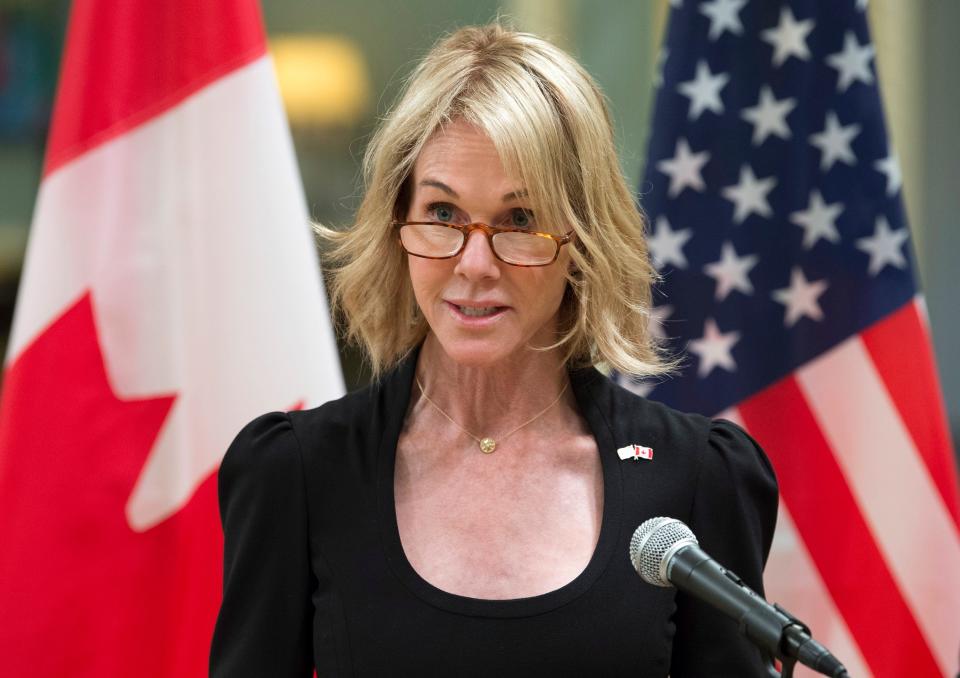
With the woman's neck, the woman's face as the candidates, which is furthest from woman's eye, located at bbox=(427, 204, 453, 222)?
the woman's neck

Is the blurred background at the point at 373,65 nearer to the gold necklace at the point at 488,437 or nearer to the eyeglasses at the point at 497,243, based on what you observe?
the gold necklace at the point at 488,437

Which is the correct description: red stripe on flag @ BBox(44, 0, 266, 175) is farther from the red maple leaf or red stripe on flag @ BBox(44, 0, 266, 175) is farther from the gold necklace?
the gold necklace

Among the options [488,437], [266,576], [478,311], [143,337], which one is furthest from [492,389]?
[143,337]

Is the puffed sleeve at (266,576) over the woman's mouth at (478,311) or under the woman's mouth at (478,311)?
under

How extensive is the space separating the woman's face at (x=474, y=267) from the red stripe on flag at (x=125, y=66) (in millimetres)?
839

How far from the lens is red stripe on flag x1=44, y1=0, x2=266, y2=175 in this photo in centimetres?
224

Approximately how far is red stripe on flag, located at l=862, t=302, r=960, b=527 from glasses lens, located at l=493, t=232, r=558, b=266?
1283 mm

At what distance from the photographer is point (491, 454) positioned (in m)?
1.69

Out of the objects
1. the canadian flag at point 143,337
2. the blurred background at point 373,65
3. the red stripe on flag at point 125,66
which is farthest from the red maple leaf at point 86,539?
the blurred background at point 373,65

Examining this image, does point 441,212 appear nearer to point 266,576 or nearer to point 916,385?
point 266,576

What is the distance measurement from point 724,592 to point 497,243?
566mm

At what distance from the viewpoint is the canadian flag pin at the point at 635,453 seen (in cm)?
166

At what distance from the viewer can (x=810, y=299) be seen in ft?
8.75

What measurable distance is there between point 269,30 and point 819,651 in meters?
3.06
